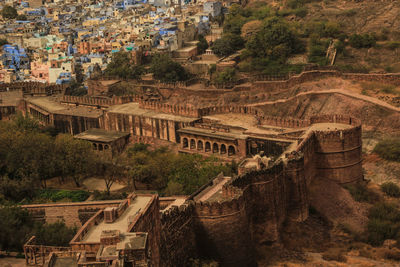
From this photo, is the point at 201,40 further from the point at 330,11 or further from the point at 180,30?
the point at 330,11

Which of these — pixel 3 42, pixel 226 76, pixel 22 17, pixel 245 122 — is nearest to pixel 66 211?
pixel 245 122

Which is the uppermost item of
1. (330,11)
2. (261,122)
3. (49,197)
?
(330,11)

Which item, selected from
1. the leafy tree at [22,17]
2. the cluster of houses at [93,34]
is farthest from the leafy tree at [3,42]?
the leafy tree at [22,17]

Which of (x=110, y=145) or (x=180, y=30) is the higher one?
(x=180, y=30)

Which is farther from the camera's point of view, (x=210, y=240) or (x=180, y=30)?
(x=180, y=30)

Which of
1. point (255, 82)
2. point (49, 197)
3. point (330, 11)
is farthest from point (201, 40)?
point (49, 197)
